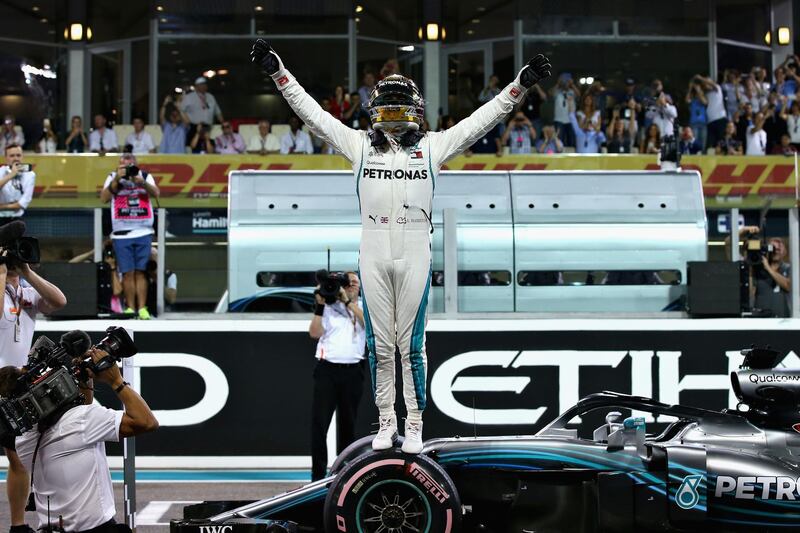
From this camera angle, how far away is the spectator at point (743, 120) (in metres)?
16.5

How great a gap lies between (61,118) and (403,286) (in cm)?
1560

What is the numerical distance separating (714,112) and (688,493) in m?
12.6

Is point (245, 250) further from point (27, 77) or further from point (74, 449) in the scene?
point (27, 77)

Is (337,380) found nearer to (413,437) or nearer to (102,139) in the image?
(413,437)

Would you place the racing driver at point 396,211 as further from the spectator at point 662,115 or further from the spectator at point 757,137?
the spectator at point 662,115

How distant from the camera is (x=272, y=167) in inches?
584

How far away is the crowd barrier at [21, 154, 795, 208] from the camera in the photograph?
9.95m

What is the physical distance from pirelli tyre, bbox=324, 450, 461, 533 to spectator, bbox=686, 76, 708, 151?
484 inches

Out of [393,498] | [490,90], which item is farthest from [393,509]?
[490,90]

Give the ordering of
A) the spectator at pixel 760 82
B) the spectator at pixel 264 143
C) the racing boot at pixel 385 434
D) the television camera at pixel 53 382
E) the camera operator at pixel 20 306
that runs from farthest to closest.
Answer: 1. the spectator at pixel 760 82
2. the spectator at pixel 264 143
3. the camera operator at pixel 20 306
4. the racing boot at pixel 385 434
5. the television camera at pixel 53 382

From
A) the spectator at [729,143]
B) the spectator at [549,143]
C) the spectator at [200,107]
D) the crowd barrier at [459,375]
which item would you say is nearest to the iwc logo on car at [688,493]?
the crowd barrier at [459,375]

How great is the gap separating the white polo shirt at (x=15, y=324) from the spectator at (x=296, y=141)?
8.28m

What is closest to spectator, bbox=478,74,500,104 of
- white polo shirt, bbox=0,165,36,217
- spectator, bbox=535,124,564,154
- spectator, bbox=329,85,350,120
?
spectator, bbox=535,124,564,154

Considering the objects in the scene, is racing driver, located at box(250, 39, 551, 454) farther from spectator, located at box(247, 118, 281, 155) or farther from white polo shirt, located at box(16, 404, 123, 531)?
spectator, located at box(247, 118, 281, 155)
